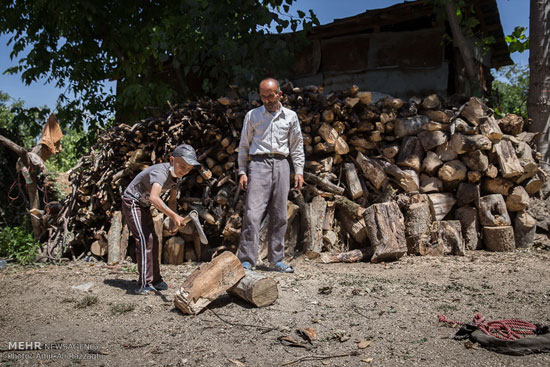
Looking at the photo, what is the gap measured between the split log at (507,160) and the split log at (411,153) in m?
1.01

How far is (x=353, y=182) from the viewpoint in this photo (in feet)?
18.1

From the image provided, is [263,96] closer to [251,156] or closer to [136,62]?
[251,156]

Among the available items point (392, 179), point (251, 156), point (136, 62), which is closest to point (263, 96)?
point (251, 156)

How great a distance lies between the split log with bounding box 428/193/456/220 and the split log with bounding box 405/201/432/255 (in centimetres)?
22

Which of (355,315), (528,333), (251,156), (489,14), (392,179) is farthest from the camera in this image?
(489,14)

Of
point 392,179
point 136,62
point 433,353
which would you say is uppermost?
point 136,62

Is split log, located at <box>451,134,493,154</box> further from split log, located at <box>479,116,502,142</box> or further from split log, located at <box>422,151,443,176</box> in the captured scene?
split log, located at <box>422,151,443,176</box>

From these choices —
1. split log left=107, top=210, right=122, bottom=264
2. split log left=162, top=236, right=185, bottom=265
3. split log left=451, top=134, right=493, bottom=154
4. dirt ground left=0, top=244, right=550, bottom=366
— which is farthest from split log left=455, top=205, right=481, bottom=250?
split log left=107, top=210, right=122, bottom=264

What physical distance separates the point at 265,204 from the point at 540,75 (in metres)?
5.08

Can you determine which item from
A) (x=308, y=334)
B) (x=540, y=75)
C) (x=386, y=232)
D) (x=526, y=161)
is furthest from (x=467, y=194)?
(x=308, y=334)

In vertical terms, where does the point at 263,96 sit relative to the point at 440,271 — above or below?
above

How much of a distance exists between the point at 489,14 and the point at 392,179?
4964 mm

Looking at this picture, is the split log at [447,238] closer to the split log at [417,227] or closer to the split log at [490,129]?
the split log at [417,227]

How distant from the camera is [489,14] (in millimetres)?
8219
